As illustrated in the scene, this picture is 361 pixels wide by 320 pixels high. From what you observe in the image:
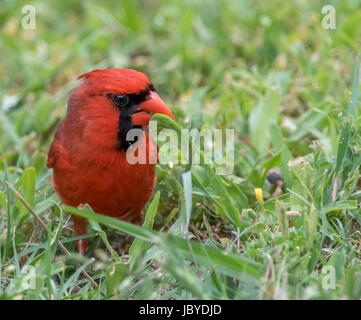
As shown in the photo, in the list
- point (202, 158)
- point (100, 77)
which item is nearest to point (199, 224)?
point (202, 158)

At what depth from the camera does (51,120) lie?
4266mm

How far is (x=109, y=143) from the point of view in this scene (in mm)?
2793

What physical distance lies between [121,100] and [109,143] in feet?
0.67

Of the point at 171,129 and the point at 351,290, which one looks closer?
the point at 351,290

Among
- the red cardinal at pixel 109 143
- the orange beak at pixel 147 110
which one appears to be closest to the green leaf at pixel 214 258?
the red cardinal at pixel 109 143

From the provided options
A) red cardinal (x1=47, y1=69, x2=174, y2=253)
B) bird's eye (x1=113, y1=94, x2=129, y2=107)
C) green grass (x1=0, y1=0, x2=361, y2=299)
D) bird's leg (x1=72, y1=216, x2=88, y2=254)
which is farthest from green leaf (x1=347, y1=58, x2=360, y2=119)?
bird's leg (x1=72, y1=216, x2=88, y2=254)

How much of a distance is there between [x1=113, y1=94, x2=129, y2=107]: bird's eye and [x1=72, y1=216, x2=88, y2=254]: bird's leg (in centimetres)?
61

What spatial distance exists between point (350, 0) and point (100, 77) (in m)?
2.56

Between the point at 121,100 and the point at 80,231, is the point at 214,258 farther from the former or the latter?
the point at 80,231

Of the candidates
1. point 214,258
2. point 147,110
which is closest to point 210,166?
point 147,110

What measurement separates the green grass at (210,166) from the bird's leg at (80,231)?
0.05m

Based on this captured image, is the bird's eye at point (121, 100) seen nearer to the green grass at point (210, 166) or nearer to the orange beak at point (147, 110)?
the orange beak at point (147, 110)
